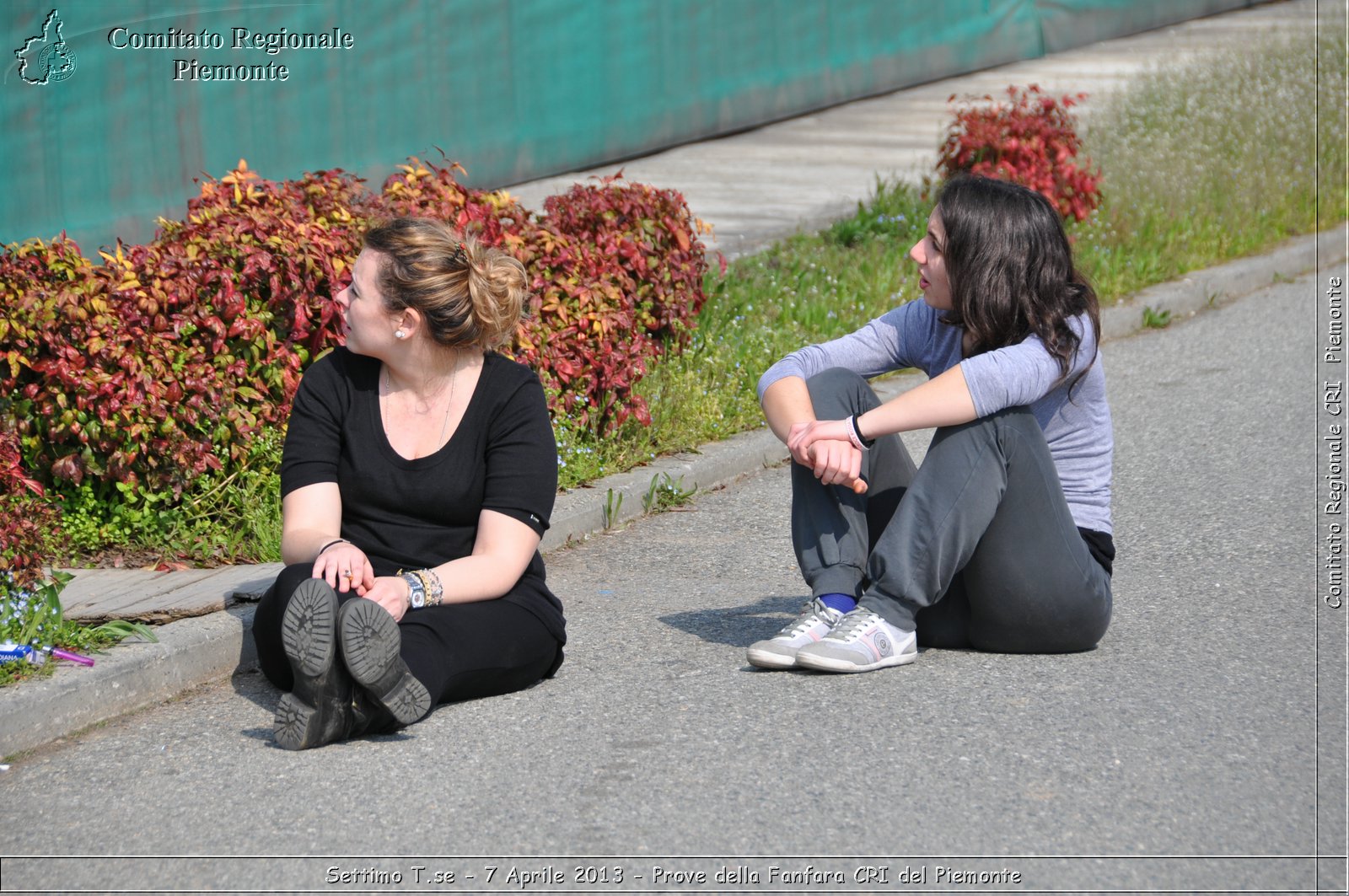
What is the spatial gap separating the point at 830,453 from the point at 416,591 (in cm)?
110

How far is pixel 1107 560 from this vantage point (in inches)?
165

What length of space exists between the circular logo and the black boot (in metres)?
5.44

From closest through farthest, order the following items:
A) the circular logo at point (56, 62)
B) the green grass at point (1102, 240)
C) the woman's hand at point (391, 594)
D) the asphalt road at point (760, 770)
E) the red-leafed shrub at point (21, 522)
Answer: the asphalt road at point (760, 770) < the woman's hand at point (391, 594) < the red-leafed shrub at point (21, 522) < the green grass at point (1102, 240) < the circular logo at point (56, 62)

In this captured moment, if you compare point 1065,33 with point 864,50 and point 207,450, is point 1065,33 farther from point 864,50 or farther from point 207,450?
point 207,450

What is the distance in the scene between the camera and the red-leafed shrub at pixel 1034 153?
371 inches

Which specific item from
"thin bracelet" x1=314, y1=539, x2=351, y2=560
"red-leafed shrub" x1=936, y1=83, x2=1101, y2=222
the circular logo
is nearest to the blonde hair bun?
"thin bracelet" x1=314, y1=539, x2=351, y2=560

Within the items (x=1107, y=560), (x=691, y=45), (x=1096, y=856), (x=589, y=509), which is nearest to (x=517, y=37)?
(x=691, y=45)

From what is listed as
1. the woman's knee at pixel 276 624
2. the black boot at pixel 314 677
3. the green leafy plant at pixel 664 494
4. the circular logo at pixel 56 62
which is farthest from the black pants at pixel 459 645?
the circular logo at pixel 56 62

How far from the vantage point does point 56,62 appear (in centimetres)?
796

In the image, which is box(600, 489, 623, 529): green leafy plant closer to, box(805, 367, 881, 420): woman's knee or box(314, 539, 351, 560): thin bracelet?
box(805, 367, 881, 420): woman's knee

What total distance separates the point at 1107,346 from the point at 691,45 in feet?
19.0

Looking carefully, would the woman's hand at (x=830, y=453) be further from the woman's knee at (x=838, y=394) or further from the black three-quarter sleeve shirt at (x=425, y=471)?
the black three-quarter sleeve shirt at (x=425, y=471)

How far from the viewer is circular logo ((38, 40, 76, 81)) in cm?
790

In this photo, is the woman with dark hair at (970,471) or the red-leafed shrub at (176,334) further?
the red-leafed shrub at (176,334)
